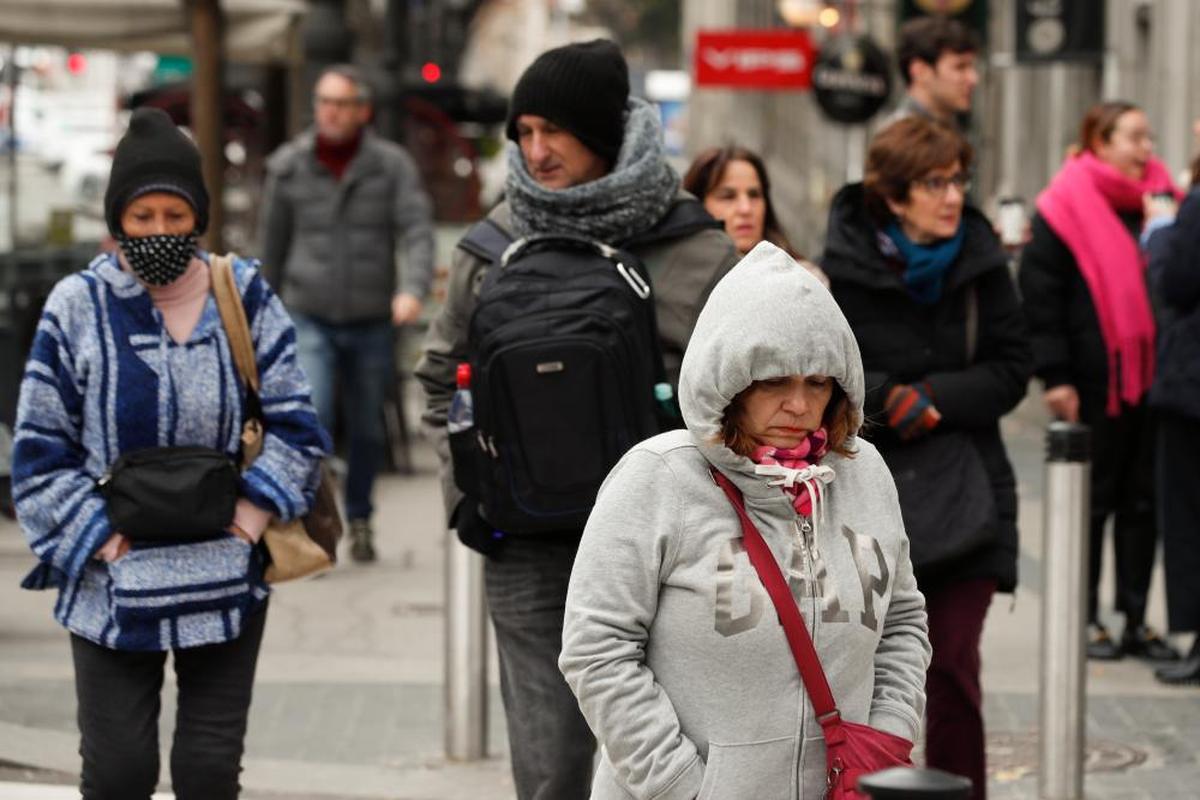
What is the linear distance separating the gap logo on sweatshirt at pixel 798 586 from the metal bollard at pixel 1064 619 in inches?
114

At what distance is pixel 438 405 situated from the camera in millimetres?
5254

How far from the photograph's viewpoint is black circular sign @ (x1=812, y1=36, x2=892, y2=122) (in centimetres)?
2327

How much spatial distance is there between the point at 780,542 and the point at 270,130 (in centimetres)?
1260

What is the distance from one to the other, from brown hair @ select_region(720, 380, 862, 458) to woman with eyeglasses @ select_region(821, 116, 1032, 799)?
1.87m

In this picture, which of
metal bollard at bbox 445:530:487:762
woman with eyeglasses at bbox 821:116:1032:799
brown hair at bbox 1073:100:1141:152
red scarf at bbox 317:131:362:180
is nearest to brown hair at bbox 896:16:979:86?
brown hair at bbox 1073:100:1141:152

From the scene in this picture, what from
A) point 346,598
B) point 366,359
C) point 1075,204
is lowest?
point 346,598

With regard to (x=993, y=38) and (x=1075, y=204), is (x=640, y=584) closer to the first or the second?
(x=1075, y=204)

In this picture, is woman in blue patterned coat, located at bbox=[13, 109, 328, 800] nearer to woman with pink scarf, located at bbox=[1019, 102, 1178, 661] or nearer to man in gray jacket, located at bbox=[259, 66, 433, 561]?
woman with pink scarf, located at bbox=[1019, 102, 1178, 661]

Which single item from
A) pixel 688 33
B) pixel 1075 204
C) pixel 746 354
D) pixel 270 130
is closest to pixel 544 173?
pixel 746 354

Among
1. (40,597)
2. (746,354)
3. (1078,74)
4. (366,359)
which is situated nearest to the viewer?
(746,354)

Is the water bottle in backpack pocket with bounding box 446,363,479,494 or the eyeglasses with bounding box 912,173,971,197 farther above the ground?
the eyeglasses with bounding box 912,173,971,197

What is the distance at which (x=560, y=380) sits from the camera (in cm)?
466

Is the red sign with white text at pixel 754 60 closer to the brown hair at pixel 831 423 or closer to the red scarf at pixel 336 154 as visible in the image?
the red scarf at pixel 336 154

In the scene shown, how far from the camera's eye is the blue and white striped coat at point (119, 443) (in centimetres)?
489
